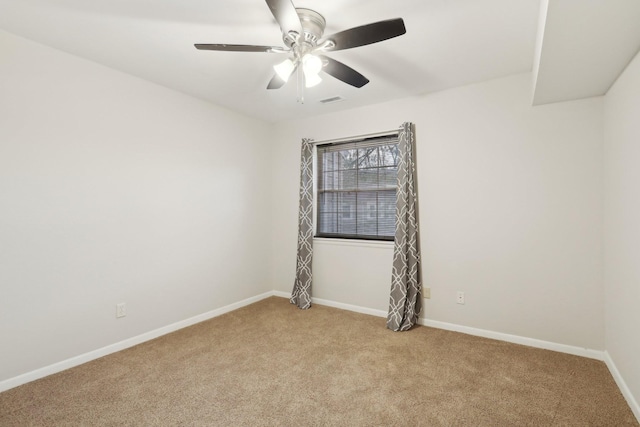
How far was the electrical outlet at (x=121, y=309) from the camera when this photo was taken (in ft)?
8.78

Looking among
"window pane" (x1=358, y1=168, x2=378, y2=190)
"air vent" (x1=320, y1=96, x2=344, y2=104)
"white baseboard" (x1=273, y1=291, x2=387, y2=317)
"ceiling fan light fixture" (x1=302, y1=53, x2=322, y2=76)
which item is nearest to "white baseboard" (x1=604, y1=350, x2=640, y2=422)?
"white baseboard" (x1=273, y1=291, x2=387, y2=317)

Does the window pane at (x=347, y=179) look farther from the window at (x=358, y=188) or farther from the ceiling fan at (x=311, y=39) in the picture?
the ceiling fan at (x=311, y=39)

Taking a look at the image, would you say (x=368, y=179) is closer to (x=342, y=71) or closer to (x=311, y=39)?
(x=342, y=71)

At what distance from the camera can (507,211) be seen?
2789 millimetres

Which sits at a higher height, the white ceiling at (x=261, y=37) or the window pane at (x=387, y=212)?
the white ceiling at (x=261, y=37)

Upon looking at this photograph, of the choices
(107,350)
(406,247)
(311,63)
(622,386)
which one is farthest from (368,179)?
(107,350)

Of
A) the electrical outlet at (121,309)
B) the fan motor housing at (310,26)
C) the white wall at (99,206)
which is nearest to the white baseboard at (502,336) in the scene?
the white wall at (99,206)

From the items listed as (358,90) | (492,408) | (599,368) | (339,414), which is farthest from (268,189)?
(599,368)

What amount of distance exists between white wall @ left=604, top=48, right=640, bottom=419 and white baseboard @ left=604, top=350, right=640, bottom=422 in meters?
0.02

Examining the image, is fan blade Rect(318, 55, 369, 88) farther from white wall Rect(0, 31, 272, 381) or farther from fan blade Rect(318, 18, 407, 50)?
white wall Rect(0, 31, 272, 381)

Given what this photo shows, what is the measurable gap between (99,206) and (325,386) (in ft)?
7.47

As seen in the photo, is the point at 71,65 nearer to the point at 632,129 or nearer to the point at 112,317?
the point at 112,317

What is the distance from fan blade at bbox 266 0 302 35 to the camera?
1.48 metres

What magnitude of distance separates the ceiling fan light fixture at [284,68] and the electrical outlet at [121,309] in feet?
7.66
